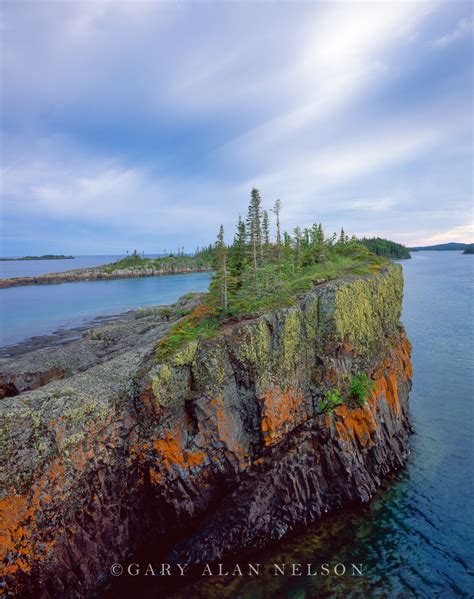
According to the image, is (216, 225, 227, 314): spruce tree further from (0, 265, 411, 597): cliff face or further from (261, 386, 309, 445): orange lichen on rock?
(261, 386, 309, 445): orange lichen on rock

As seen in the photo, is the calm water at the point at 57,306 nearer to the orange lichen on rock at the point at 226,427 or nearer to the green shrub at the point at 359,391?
the orange lichen on rock at the point at 226,427

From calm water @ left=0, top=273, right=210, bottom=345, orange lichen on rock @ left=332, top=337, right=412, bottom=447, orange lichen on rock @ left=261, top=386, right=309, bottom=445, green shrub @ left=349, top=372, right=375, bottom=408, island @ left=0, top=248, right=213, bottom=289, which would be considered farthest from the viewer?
island @ left=0, top=248, right=213, bottom=289

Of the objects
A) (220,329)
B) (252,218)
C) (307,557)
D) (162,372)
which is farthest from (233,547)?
(252,218)

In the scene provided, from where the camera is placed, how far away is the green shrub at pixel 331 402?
66.0 ft

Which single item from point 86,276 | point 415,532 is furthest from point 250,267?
point 86,276

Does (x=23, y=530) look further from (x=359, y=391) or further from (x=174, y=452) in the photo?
(x=359, y=391)

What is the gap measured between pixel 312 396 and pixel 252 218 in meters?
19.3

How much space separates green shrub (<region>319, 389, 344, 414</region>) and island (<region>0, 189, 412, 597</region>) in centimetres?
9

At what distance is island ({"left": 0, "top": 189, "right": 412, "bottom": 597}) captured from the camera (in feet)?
47.9

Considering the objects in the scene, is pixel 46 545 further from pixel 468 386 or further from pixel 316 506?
pixel 468 386

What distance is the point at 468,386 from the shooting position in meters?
32.6

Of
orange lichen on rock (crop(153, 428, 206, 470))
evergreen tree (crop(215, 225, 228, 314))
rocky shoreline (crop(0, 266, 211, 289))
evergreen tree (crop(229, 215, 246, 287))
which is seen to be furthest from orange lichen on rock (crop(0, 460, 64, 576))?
rocky shoreline (crop(0, 266, 211, 289))

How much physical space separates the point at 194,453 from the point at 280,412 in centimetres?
539

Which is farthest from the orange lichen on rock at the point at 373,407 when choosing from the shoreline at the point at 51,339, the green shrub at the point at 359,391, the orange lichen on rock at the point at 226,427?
the shoreline at the point at 51,339
